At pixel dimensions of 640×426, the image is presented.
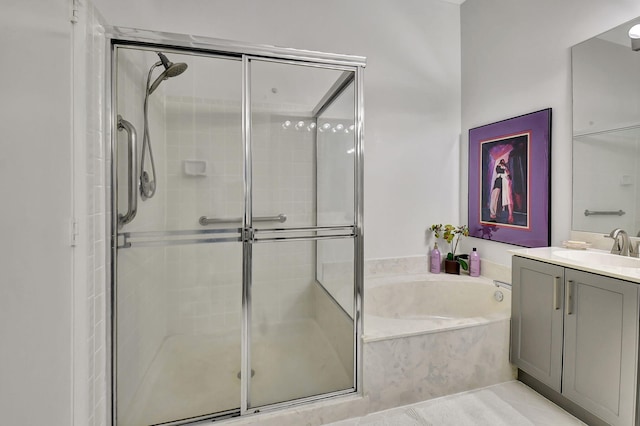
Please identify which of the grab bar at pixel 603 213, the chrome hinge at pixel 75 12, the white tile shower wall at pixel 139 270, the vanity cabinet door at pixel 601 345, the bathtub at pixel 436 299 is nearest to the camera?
the chrome hinge at pixel 75 12

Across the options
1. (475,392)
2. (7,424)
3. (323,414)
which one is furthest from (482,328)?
(7,424)

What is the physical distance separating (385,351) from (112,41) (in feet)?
6.52

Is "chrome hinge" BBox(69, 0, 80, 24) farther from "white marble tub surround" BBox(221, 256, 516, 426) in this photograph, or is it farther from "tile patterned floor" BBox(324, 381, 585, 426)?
"tile patterned floor" BBox(324, 381, 585, 426)

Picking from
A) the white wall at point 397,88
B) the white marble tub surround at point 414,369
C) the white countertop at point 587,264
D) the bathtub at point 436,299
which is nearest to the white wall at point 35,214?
the white marble tub surround at point 414,369

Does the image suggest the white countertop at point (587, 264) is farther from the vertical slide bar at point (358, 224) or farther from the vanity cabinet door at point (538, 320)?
the vertical slide bar at point (358, 224)

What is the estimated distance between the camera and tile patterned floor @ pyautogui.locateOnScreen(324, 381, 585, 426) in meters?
1.54

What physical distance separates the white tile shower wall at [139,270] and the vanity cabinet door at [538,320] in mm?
1997

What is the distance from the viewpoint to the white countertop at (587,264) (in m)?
1.27

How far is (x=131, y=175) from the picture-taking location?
1397 mm

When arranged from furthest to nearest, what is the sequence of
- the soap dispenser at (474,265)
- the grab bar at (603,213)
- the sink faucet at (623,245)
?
1. the soap dispenser at (474,265)
2. the grab bar at (603,213)
3. the sink faucet at (623,245)

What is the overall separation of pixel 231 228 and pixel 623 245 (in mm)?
2071

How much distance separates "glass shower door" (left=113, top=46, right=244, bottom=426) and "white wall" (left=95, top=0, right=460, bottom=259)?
3.48 ft

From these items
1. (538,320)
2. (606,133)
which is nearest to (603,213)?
(606,133)

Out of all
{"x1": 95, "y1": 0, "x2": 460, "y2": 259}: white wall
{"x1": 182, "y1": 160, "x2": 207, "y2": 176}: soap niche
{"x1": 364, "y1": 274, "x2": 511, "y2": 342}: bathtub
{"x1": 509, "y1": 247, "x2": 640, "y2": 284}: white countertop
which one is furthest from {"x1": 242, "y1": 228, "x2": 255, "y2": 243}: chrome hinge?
{"x1": 509, "y1": 247, "x2": 640, "y2": 284}: white countertop
